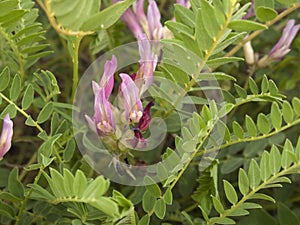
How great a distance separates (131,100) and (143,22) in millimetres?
228

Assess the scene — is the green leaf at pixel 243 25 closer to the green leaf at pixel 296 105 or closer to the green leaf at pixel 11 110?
the green leaf at pixel 296 105

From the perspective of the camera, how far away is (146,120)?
68 centimetres

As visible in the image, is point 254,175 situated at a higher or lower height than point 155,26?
lower

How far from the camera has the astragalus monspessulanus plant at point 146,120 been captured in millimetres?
570

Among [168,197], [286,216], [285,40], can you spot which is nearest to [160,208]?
[168,197]

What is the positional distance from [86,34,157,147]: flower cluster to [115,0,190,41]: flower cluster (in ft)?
0.26

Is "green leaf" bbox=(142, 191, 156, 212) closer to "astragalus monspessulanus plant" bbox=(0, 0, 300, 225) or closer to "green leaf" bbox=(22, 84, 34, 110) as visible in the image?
"astragalus monspessulanus plant" bbox=(0, 0, 300, 225)

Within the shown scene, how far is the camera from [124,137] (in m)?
0.69

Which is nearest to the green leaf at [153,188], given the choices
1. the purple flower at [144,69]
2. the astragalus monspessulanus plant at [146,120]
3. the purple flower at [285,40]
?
the astragalus monspessulanus plant at [146,120]

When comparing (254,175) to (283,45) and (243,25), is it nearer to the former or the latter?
(243,25)

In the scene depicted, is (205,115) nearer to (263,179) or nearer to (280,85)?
(263,179)

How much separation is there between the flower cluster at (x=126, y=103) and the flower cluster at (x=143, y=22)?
0.08 m

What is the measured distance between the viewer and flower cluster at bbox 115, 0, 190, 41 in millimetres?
785

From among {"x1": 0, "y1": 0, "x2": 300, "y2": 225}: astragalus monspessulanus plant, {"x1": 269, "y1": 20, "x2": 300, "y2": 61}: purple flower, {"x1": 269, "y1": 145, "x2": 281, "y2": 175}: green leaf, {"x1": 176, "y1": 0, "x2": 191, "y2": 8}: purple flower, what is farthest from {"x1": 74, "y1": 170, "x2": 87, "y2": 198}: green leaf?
{"x1": 269, "y1": 20, "x2": 300, "y2": 61}: purple flower
